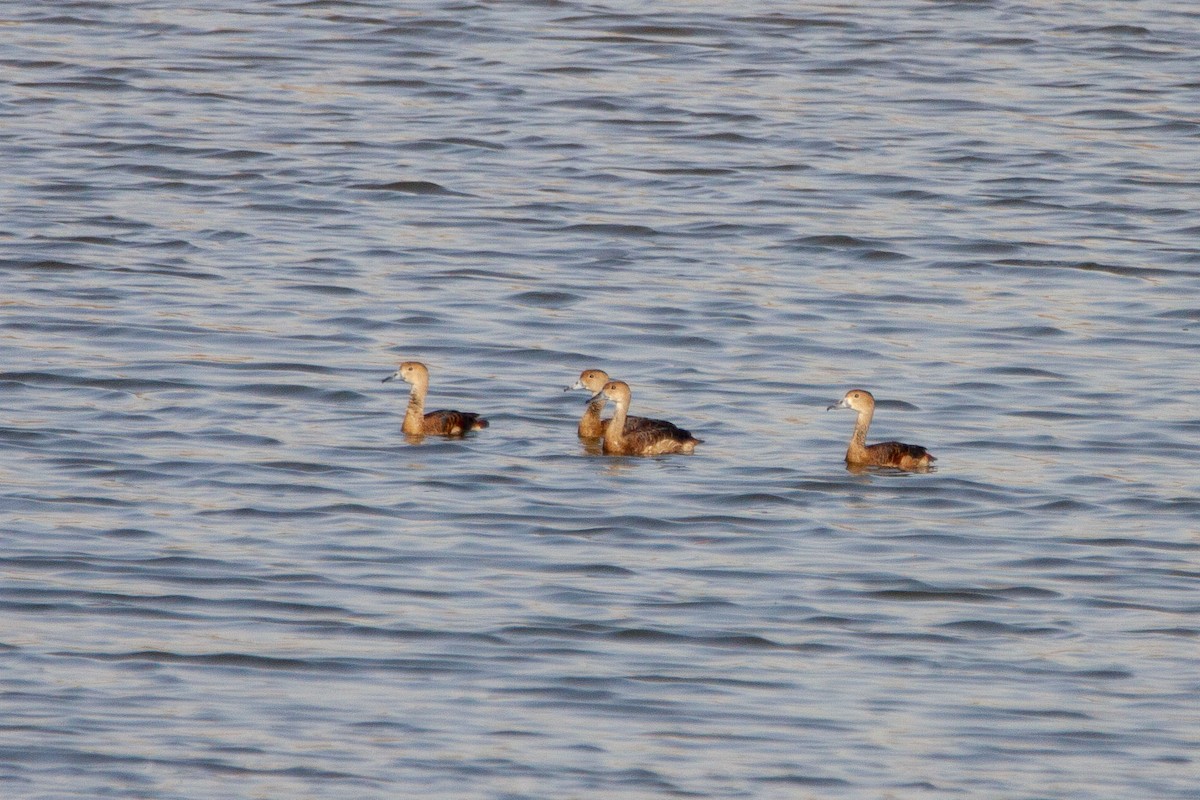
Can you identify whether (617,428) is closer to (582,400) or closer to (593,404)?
(593,404)

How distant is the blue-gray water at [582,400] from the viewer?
9953 millimetres

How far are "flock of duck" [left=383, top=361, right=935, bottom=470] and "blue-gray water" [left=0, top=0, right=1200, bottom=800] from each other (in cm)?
16

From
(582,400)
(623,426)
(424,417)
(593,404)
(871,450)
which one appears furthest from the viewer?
(582,400)

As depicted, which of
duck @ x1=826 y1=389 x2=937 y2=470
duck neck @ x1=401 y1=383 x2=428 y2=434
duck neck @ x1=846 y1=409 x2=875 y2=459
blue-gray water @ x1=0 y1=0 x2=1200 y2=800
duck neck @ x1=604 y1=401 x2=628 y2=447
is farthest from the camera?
duck neck @ x1=401 y1=383 x2=428 y2=434

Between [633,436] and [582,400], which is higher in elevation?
[633,436]

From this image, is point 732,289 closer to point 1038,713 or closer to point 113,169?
point 113,169

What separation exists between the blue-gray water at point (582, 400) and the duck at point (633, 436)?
159 millimetres

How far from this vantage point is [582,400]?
16.1 m

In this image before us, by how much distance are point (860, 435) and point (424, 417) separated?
270 centimetres

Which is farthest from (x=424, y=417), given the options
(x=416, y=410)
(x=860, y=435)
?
(x=860, y=435)

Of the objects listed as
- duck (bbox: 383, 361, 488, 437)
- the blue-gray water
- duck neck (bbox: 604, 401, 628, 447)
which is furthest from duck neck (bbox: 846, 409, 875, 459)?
duck (bbox: 383, 361, 488, 437)

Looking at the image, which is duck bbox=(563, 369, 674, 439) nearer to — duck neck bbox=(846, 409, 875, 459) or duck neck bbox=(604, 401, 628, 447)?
duck neck bbox=(604, 401, 628, 447)

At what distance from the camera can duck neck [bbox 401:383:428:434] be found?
15.0 m

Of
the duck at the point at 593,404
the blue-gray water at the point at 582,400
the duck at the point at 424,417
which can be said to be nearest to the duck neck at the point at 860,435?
the blue-gray water at the point at 582,400
